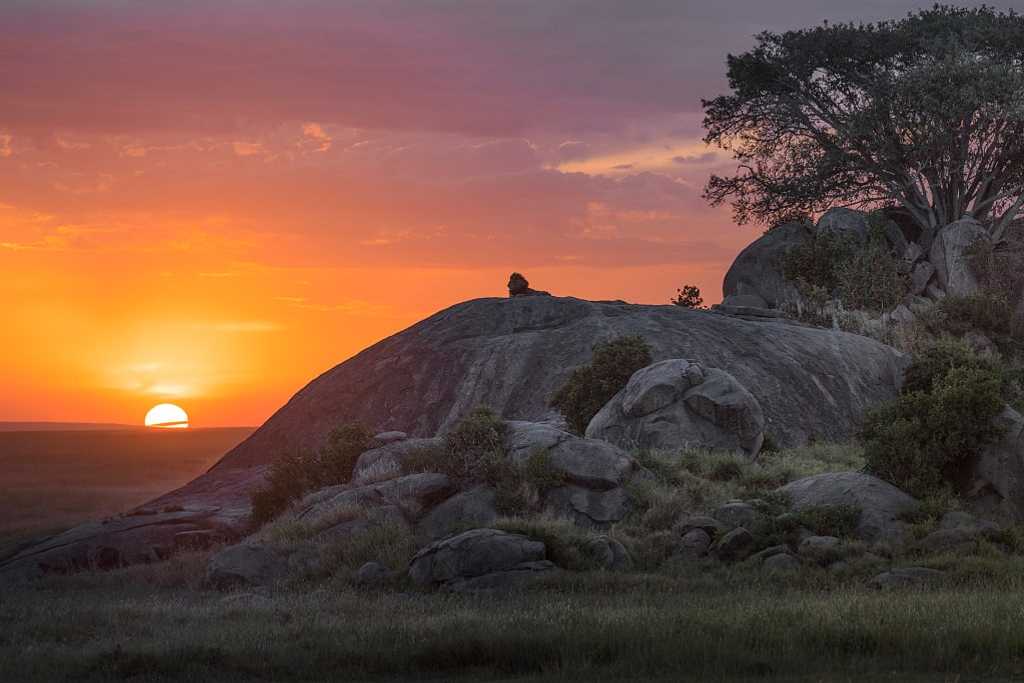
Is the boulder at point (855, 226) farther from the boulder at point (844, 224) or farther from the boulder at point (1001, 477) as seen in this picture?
the boulder at point (1001, 477)

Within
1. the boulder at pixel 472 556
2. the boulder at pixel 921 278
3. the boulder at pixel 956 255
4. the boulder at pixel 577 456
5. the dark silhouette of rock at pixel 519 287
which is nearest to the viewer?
the boulder at pixel 472 556

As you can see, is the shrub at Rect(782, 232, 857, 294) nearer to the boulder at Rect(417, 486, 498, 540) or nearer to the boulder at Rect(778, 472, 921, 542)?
the boulder at Rect(778, 472, 921, 542)

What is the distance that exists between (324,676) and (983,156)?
200 ft

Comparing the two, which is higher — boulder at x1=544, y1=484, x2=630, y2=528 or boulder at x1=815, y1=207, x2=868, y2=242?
boulder at x1=815, y1=207, x2=868, y2=242

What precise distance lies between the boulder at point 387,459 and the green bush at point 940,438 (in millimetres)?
11168

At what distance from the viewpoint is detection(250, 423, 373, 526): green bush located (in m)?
32.9

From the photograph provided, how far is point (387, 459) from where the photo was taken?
3097cm

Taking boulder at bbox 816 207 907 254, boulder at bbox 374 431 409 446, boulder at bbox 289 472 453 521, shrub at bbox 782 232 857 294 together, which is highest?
boulder at bbox 816 207 907 254

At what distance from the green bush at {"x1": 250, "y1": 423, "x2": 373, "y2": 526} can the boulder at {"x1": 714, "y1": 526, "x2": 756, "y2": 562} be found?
1281 cm

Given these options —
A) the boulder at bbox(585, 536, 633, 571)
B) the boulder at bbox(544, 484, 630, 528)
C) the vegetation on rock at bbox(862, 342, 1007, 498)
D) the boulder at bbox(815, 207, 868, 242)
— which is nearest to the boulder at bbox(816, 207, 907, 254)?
the boulder at bbox(815, 207, 868, 242)

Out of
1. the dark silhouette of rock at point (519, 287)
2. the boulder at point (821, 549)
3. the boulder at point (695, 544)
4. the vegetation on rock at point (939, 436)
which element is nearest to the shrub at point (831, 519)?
the boulder at point (821, 549)

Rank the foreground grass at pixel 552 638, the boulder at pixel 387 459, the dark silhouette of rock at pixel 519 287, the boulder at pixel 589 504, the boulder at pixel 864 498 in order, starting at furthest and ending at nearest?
1. the dark silhouette of rock at pixel 519 287
2. the boulder at pixel 387 459
3. the boulder at pixel 589 504
4. the boulder at pixel 864 498
5. the foreground grass at pixel 552 638

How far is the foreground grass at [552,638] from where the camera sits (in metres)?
15.5

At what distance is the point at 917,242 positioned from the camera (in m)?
69.6
